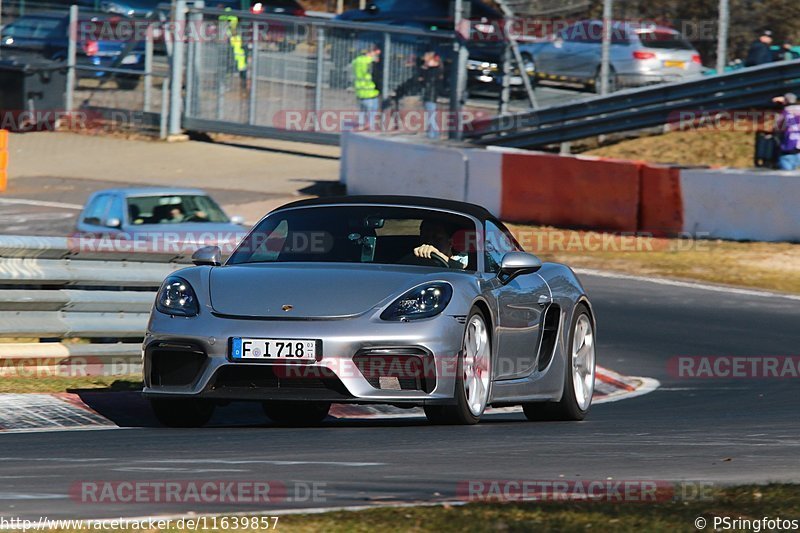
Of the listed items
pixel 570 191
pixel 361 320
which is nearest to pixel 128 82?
pixel 570 191

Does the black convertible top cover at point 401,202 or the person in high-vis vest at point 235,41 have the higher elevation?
the person in high-vis vest at point 235,41

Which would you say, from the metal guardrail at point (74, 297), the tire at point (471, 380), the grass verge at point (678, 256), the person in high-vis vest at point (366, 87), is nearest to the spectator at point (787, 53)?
the grass verge at point (678, 256)

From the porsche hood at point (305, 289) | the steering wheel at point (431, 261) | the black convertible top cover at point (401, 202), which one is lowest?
the porsche hood at point (305, 289)

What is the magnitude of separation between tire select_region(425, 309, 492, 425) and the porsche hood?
A: 39cm

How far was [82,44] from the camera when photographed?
3312 centimetres

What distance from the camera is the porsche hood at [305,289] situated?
7.35 metres

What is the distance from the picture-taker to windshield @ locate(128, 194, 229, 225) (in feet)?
52.6

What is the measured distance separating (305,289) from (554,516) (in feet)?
8.87

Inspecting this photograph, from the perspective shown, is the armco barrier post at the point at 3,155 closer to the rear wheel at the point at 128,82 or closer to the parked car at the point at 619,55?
the rear wheel at the point at 128,82

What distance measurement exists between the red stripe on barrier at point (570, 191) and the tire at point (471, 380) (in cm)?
1297

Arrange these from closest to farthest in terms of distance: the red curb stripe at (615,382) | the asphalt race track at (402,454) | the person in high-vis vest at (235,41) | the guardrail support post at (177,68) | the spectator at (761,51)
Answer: the asphalt race track at (402,454) → the red curb stripe at (615,382) → the spectator at (761,51) → the person in high-vis vest at (235,41) → the guardrail support post at (177,68)

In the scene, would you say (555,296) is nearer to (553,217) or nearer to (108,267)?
(108,267)

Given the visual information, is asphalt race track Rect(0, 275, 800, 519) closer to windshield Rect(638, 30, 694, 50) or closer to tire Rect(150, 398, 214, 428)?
tire Rect(150, 398, 214, 428)

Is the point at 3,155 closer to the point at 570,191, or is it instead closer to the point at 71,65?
the point at 71,65
